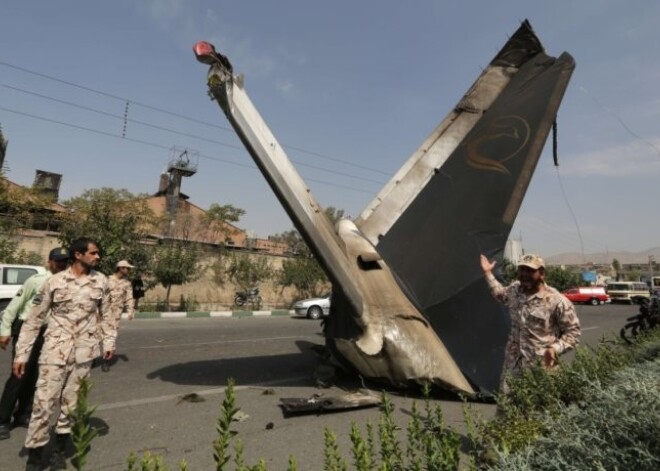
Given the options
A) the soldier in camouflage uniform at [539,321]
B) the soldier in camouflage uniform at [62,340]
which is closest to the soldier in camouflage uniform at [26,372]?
the soldier in camouflage uniform at [62,340]

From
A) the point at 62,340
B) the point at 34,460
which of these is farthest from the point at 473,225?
the point at 34,460

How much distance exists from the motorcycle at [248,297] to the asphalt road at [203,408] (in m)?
13.9

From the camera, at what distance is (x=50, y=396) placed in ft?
10.6

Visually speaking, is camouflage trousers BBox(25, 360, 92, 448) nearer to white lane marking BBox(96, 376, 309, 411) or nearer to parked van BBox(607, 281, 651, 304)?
white lane marking BBox(96, 376, 309, 411)

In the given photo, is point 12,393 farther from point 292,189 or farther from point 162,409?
point 292,189

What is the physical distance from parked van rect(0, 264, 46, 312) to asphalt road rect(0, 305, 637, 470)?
16.2 feet

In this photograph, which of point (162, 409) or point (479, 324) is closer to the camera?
point (162, 409)

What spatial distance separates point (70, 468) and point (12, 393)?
1.43m

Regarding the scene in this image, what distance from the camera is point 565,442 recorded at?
2006 millimetres

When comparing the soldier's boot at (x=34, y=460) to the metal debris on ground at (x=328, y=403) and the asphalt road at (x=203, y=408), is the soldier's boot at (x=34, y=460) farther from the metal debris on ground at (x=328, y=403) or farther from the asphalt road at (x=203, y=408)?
the metal debris on ground at (x=328, y=403)

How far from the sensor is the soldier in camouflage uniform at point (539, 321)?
11.1 ft

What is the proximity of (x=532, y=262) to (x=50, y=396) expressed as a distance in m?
4.04

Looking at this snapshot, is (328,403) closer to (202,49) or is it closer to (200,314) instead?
(202,49)

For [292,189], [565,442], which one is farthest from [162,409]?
[565,442]
